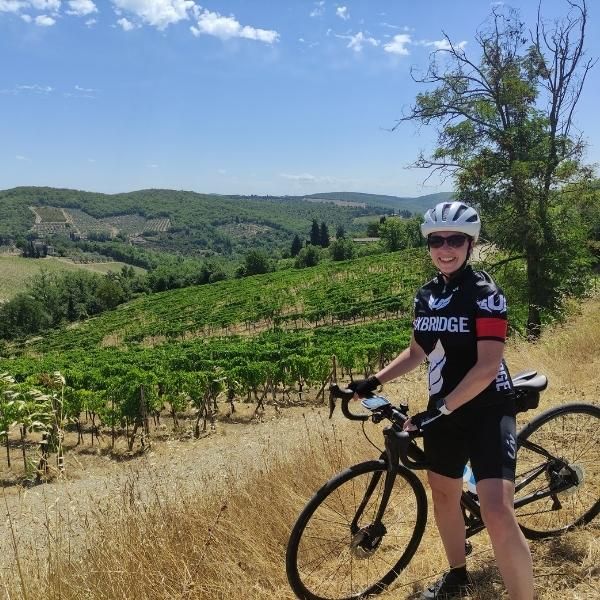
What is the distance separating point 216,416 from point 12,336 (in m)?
72.2

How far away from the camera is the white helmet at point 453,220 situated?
7.93ft

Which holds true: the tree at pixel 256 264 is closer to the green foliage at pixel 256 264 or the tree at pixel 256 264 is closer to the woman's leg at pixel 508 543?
the green foliage at pixel 256 264

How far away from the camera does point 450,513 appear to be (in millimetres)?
2531

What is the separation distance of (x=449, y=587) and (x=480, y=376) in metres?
1.15

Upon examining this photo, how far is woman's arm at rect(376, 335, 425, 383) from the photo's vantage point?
2764 millimetres

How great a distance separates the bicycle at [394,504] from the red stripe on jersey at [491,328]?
56cm

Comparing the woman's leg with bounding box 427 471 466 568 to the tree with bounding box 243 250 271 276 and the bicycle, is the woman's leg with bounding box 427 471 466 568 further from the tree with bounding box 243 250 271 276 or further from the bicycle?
the tree with bounding box 243 250 271 276

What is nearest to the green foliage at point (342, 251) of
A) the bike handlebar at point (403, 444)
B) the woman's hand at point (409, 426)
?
the bike handlebar at point (403, 444)

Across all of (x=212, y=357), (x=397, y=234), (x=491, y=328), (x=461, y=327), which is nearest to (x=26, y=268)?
(x=397, y=234)

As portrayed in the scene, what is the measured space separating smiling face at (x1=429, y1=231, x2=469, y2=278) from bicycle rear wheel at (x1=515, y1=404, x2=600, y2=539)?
46.3 inches

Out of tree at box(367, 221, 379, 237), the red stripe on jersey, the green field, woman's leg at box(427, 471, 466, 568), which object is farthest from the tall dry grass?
tree at box(367, 221, 379, 237)

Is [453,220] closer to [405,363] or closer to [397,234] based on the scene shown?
[405,363]

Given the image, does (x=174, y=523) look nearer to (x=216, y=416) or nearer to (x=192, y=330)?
(x=216, y=416)

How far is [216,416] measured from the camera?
15086 mm
